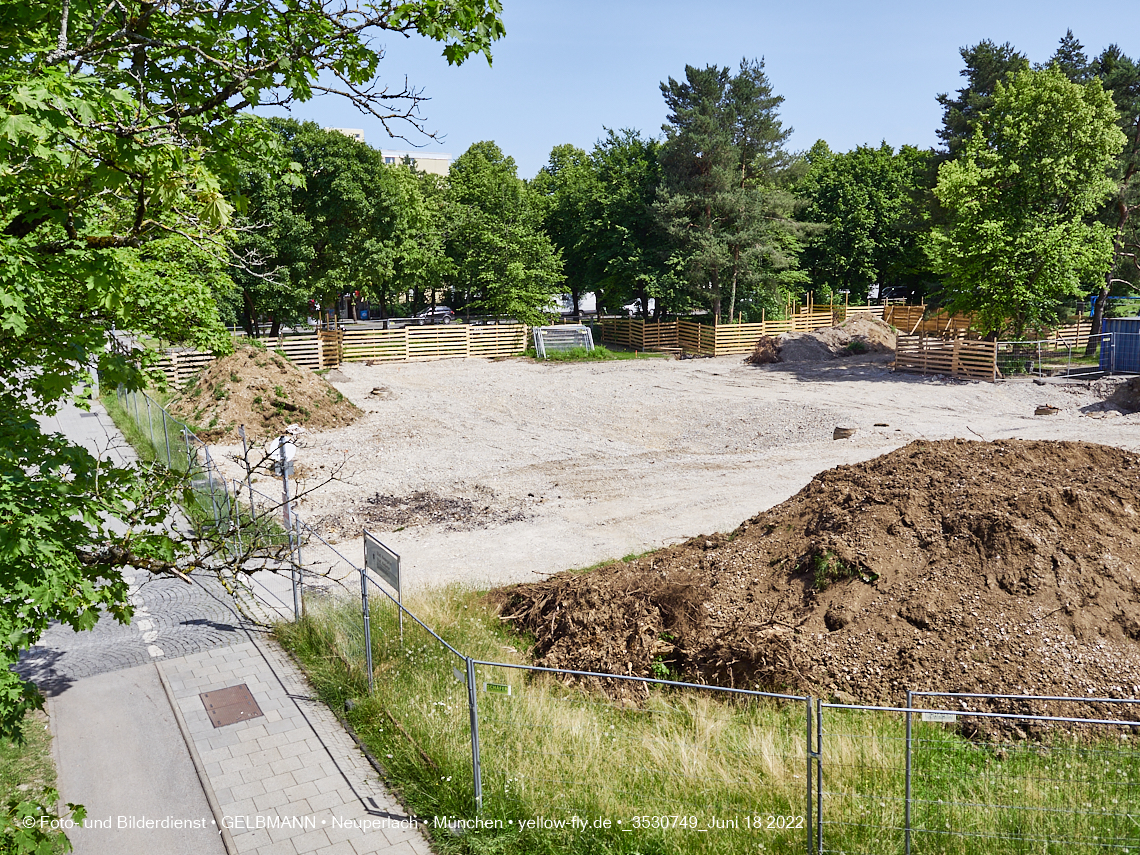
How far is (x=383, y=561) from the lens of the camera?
9375 millimetres

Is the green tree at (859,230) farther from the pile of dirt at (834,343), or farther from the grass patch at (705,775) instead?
the grass patch at (705,775)

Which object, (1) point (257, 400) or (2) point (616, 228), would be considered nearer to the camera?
(1) point (257, 400)

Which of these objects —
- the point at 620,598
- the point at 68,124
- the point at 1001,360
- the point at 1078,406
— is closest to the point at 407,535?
the point at 620,598

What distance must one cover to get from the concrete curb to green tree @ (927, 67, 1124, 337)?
Result: 32704mm

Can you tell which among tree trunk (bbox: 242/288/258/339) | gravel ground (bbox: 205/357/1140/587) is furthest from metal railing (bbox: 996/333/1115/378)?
tree trunk (bbox: 242/288/258/339)

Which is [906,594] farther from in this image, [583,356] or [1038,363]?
[583,356]

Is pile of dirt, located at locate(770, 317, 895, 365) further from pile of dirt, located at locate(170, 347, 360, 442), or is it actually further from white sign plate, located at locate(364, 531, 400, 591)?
white sign plate, located at locate(364, 531, 400, 591)

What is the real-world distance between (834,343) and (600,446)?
2408 centimetres

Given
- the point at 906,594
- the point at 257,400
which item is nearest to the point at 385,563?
the point at 906,594

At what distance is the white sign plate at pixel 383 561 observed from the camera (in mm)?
8867

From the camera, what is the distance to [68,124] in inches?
189

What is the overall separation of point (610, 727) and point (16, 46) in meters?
7.36

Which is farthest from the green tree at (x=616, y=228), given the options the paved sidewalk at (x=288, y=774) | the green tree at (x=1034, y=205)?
the paved sidewalk at (x=288, y=774)

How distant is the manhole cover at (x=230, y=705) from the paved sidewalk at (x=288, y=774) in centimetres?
7
